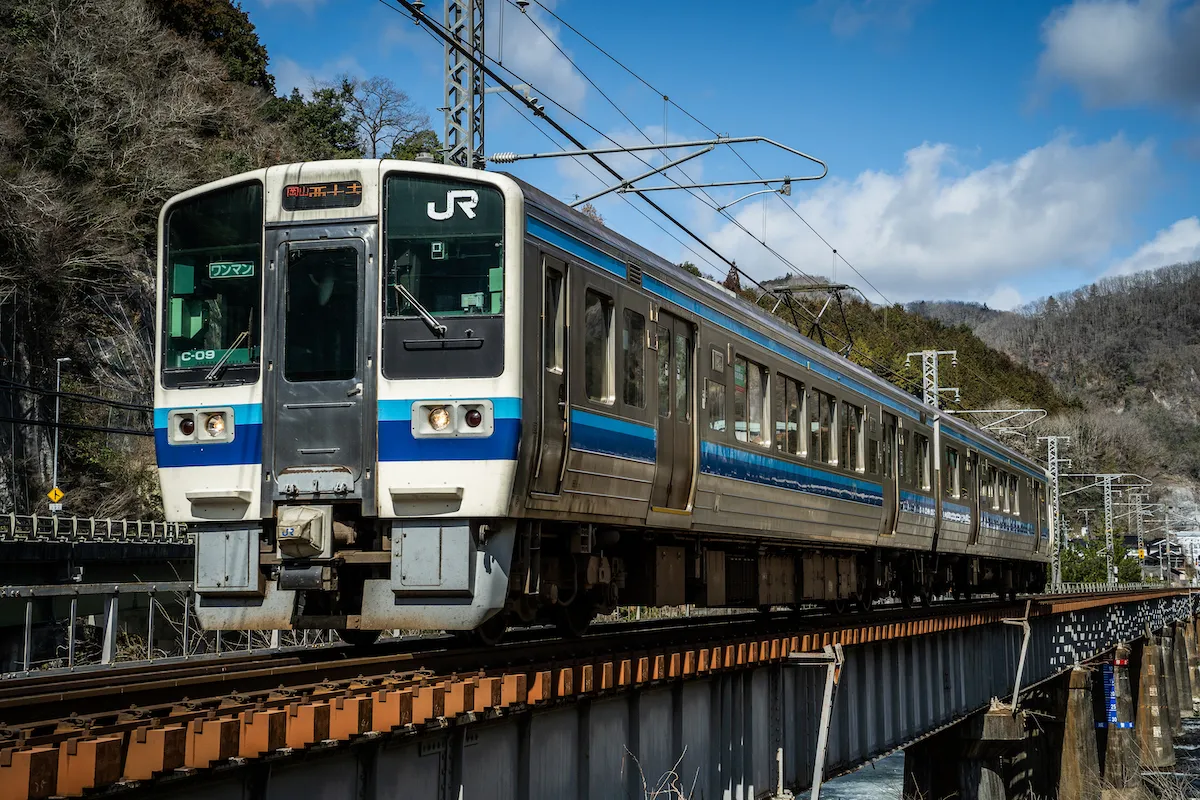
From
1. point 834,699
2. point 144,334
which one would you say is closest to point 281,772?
point 834,699

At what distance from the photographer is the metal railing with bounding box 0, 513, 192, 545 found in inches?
1188

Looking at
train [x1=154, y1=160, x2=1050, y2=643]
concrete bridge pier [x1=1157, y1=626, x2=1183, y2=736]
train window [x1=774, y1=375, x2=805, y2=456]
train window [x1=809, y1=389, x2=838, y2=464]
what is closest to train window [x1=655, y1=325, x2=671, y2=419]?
train [x1=154, y1=160, x2=1050, y2=643]

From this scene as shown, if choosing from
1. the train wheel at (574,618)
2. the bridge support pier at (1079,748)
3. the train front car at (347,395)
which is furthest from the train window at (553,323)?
the bridge support pier at (1079,748)

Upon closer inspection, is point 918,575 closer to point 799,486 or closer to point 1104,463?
point 799,486

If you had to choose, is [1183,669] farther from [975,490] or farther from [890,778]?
[975,490]

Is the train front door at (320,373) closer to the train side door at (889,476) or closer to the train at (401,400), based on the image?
the train at (401,400)

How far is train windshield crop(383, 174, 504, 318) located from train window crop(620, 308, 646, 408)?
1.95 meters

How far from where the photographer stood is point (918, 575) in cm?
2219

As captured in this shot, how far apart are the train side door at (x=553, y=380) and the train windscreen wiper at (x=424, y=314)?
72 centimetres

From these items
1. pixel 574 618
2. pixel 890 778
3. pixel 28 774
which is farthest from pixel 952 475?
pixel 890 778

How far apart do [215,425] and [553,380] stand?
230 centimetres

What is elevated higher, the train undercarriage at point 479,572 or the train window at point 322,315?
the train window at point 322,315

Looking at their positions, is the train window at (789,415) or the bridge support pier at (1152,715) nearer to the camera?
the train window at (789,415)

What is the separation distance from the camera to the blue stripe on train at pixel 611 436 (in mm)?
9492
